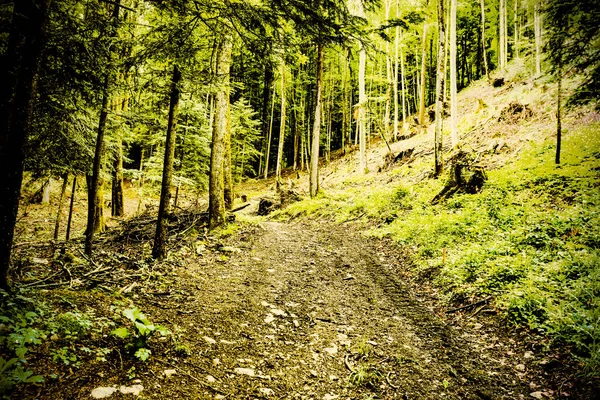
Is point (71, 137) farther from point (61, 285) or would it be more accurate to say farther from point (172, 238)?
point (61, 285)

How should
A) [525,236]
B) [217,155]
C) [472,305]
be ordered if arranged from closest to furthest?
[472,305], [525,236], [217,155]

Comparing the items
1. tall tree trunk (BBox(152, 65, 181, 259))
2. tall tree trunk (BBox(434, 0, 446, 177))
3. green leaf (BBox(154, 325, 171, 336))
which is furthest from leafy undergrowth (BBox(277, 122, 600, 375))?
tall tree trunk (BBox(152, 65, 181, 259))

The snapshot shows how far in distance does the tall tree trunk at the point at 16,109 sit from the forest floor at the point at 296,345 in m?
1.14

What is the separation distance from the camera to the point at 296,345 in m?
4.55

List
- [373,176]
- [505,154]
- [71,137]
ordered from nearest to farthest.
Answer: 1. [71,137]
2. [505,154]
3. [373,176]

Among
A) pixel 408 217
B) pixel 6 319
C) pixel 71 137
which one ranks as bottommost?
pixel 6 319

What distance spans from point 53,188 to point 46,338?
25.5m

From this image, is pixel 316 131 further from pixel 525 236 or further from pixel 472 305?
pixel 472 305

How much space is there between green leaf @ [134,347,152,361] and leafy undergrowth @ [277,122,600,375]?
5.48 meters

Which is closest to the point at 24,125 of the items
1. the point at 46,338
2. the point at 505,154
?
the point at 46,338

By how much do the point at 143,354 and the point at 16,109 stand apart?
311 cm

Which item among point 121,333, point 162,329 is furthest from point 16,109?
point 162,329

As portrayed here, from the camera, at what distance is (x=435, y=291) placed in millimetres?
6660

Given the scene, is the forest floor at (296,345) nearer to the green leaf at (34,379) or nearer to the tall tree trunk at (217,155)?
the green leaf at (34,379)
